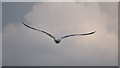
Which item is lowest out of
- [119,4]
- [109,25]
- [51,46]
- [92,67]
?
[92,67]

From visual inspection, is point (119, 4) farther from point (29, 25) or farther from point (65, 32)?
point (29, 25)

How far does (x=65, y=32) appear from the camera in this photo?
12.5 ft

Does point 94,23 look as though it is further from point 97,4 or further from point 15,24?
point 15,24

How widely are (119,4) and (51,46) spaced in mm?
1333

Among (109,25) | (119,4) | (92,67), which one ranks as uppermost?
(119,4)

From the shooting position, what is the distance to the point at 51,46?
382 cm

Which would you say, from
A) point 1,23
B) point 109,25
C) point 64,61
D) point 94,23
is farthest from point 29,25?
point 109,25

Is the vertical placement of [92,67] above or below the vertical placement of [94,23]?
below

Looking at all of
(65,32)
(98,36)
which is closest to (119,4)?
(98,36)

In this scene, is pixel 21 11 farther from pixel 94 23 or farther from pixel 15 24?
pixel 94 23

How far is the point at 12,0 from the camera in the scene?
3.84 m

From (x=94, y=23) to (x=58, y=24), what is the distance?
2.00 feet

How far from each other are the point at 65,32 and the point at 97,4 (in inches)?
28.4

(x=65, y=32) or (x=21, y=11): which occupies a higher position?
(x=21, y=11)
